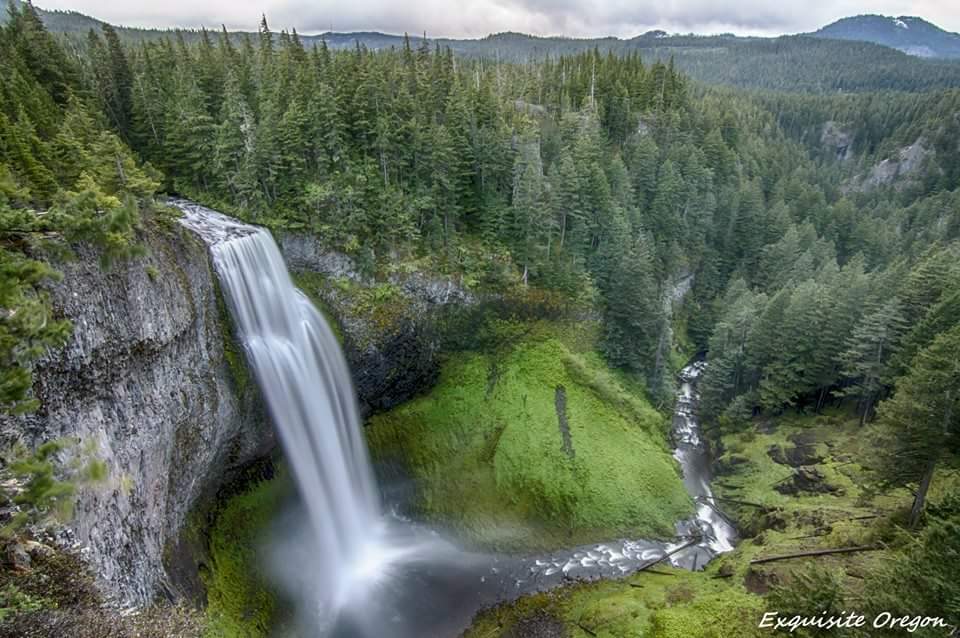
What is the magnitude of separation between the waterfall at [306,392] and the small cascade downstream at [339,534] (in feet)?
0.22

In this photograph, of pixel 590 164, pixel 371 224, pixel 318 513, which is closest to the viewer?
pixel 318 513

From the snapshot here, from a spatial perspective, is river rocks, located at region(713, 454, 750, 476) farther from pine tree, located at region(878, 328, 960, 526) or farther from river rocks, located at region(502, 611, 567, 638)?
river rocks, located at region(502, 611, 567, 638)

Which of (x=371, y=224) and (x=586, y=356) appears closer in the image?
(x=371, y=224)

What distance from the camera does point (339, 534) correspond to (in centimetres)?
3181

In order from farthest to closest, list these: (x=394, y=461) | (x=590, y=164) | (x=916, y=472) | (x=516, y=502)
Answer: (x=590, y=164), (x=394, y=461), (x=516, y=502), (x=916, y=472)

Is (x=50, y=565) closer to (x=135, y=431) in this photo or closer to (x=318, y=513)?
(x=135, y=431)

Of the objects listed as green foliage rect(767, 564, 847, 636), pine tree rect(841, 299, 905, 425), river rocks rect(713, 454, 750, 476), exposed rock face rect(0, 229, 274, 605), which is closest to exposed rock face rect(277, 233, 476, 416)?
exposed rock face rect(0, 229, 274, 605)

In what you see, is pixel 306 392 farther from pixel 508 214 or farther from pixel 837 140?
pixel 837 140

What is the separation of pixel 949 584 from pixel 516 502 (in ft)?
83.6

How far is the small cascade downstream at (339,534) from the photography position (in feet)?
94.7

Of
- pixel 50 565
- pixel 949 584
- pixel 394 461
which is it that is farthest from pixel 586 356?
pixel 50 565

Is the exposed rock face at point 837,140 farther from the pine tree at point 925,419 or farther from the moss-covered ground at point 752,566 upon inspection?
the pine tree at point 925,419

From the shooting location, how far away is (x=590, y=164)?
2184 inches

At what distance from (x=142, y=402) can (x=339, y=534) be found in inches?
597
